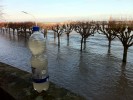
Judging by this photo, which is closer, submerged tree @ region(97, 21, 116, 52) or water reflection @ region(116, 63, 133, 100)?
water reflection @ region(116, 63, 133, 100)

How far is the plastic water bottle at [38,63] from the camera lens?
1922 millimetres

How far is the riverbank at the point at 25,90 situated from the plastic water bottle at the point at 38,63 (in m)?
0.08

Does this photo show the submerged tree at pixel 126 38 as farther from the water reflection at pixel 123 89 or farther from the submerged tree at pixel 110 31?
the water reflection at pixel 123 89

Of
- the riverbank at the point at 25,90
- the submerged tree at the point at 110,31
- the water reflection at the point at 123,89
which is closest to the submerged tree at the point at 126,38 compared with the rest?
the submerged tree at the point at 110,31

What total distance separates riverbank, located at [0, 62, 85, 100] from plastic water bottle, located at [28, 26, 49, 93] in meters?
0.08

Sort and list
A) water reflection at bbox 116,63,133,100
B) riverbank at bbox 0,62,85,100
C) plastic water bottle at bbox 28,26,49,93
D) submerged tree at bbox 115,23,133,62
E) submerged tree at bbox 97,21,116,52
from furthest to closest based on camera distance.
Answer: submerged tree at bbox 97,21,116,52 → submerged tree at bbox 115,23,133,62 → water reflection at bbox 116,63,133,100 → plastic water bottle at bbox 28,26,49,93 → riverbank at bbox 0,62,85,100

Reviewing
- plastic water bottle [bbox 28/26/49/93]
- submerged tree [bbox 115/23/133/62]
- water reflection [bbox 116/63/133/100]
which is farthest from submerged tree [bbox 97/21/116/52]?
plastic water bottle [bbox 28/26/49/93]

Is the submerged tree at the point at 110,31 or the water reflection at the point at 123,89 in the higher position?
the submerged tree at the point at 110,31

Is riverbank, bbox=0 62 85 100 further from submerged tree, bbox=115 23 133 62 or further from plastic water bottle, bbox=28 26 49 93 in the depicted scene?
submerged tree, bbox=115 23 133 62

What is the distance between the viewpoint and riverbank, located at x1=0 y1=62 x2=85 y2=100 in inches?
71.5

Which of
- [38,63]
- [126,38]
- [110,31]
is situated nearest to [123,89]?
[126,38]

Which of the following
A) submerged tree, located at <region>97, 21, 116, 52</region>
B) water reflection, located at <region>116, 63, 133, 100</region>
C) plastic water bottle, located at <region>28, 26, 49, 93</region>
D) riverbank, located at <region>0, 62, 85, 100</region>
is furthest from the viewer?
submerged tree, located at <region>97, 21, 116, 52</region>

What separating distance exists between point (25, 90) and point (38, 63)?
1.02 feet

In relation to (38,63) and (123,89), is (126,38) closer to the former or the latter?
(123,89)
